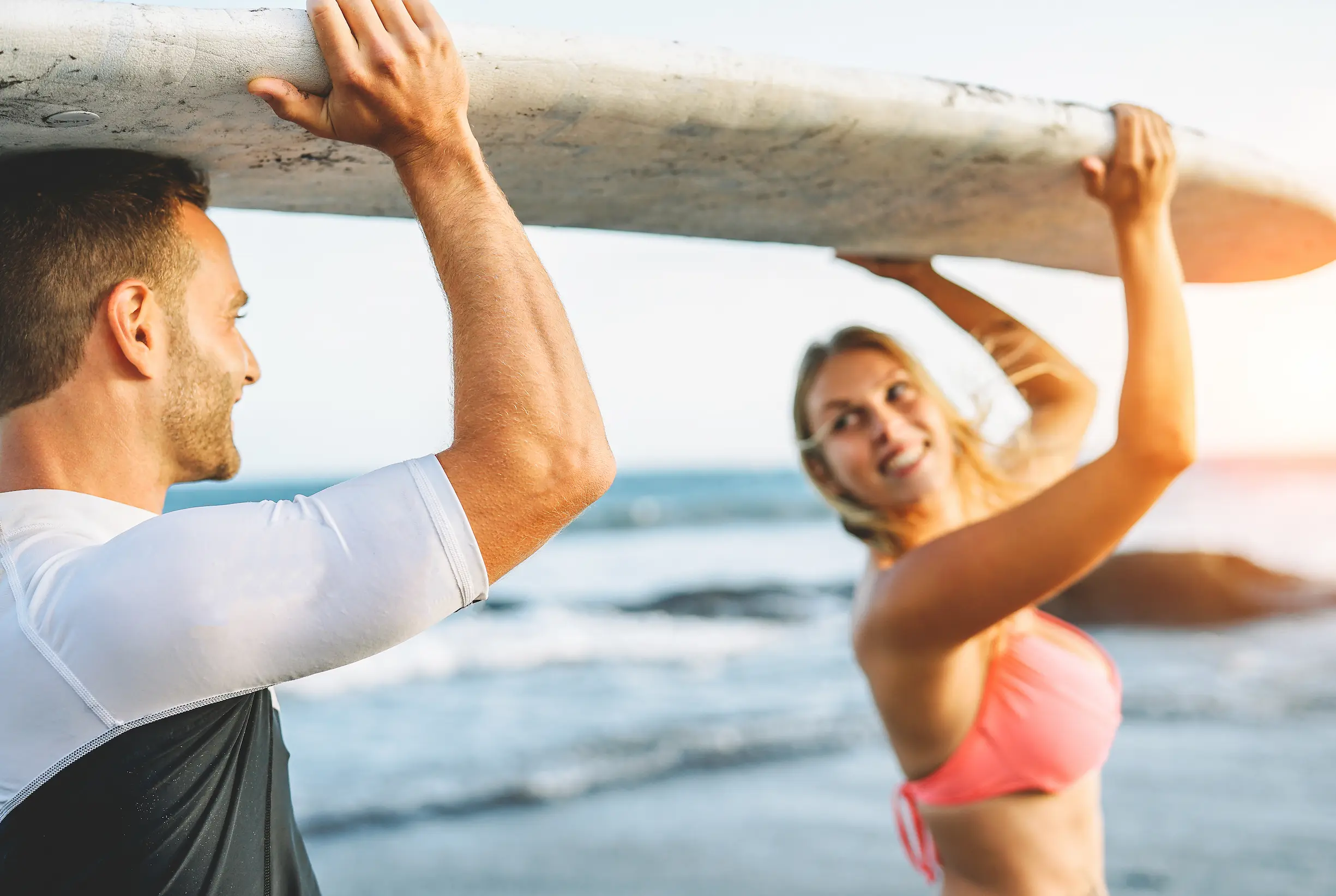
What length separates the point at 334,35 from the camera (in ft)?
4.55

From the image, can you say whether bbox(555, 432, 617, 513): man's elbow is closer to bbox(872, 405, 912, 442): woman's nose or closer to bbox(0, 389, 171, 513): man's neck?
bbox(0, 389, 171, 513): man's neck

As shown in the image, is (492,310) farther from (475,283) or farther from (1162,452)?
(1162,452)

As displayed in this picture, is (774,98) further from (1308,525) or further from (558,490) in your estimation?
(1308,525)

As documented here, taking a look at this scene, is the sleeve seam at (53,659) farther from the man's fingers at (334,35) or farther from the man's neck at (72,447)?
the man's fingers at (334,35)

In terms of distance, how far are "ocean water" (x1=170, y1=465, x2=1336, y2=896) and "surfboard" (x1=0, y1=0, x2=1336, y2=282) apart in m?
4.36

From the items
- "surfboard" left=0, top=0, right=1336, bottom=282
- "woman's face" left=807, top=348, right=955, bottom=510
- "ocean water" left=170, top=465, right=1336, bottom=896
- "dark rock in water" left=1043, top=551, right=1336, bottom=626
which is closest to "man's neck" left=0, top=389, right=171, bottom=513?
"surfboard" left=0, top=0, right=1336, bottom=282

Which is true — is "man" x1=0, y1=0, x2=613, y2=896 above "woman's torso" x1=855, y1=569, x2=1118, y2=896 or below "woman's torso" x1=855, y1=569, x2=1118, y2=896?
above

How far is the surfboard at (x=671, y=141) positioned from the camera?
1.38 m

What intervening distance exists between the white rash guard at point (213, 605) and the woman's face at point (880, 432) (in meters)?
1.88

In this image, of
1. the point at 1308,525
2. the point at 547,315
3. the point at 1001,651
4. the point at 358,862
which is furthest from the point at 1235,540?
the point at 547,315

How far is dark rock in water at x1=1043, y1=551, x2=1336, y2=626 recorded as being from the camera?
1484 cm

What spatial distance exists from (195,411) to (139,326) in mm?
140

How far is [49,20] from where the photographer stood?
1279 mm

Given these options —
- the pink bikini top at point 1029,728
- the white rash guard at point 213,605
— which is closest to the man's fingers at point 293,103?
the white rash guard at point 213,605
